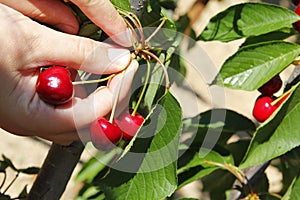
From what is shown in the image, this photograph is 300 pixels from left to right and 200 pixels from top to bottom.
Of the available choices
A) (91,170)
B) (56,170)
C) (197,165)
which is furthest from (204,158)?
(91,170)

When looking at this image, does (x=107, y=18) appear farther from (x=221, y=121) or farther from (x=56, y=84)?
(x=221, y=121)

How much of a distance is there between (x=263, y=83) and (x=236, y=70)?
68 mm

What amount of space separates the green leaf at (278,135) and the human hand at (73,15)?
311mm

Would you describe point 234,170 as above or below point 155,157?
below

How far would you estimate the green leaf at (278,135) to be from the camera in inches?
45.9

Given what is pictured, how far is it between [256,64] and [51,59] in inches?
17.5

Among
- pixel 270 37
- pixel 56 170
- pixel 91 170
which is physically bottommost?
pixel 91 170

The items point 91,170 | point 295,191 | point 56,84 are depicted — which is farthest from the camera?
point 91,170

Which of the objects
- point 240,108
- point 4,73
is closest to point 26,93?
point 4,73

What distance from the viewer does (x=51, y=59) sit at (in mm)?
1032

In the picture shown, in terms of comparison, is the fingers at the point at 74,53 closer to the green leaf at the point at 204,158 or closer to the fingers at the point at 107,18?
the fingers at the point at 107,18

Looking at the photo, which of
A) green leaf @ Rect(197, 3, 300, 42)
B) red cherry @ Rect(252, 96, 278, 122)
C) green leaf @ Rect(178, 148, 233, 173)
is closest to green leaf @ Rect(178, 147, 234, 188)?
green leaf @ Rect(178, 148, 233, 173)

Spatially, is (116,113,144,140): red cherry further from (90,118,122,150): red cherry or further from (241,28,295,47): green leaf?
(241,28,295,47): green leaf

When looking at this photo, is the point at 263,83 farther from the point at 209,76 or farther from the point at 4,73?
the point at 4,73
